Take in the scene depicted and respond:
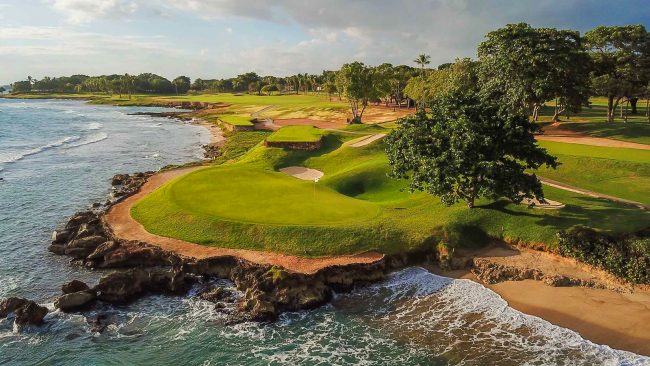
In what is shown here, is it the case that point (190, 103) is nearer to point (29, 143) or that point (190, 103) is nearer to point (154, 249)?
point (29, 143)

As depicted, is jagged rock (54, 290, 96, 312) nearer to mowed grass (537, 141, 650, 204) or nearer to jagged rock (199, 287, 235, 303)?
jagged rock (199, 287, 235, 303)

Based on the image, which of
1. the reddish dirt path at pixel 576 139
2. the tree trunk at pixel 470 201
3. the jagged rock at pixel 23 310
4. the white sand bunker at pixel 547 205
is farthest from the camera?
the reddish dirt path at pixel 576 139

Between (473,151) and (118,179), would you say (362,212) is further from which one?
(118,179)

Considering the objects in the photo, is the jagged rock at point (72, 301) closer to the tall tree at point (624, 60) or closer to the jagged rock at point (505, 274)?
the jagged rock at point (505, 274)

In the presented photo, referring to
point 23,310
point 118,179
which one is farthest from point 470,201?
point 118,179

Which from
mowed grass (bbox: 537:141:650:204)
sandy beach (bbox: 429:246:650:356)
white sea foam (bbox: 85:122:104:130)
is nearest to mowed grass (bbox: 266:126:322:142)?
mowed grass (bbox: 537:141:650:204)

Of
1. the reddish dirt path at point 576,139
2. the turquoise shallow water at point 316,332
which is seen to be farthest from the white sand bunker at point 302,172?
the reddish dirt path at point 576,139

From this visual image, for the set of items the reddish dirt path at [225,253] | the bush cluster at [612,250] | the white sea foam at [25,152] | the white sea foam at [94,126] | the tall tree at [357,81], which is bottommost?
the reddish dirt path at [225,253]
